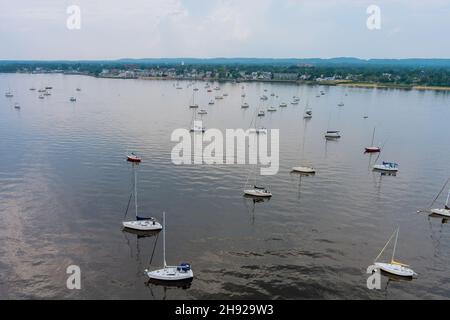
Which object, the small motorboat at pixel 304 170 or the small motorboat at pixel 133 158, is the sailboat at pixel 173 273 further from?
the small motorboat at pixel 133 158

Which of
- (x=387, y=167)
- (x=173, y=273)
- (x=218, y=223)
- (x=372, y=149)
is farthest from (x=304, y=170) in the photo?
(x=173, y=273)

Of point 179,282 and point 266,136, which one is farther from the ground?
point 266,136

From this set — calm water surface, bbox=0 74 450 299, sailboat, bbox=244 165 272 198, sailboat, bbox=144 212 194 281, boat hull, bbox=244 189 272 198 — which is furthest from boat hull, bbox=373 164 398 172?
sailboat, bbox=144 212 194 281

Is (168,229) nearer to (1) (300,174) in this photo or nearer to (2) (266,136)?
(1) (300,174)

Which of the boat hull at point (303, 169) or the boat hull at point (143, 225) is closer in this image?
the boat hull at point (143, 225)

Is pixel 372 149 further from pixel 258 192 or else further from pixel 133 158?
pixel 133 158

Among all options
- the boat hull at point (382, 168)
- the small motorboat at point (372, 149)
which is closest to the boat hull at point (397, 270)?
the boat hull at point (382, 168)

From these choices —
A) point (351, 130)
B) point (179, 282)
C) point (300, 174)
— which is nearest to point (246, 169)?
point (300, 174)
